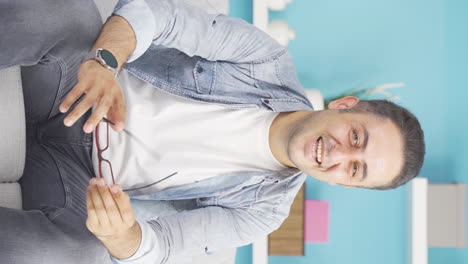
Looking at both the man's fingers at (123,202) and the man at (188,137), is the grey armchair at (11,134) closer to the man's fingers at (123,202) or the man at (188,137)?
the man at (188,137)

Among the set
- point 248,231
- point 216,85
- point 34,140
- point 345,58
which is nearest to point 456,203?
point 345,58

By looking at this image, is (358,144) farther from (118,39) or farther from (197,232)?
(118,39)

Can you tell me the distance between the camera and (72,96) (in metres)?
0.94

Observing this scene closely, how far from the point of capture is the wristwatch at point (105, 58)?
1.04m

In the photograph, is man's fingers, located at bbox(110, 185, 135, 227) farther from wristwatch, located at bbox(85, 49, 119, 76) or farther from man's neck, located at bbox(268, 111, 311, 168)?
man's neck, located at bbox(268, 111, 311, 168)

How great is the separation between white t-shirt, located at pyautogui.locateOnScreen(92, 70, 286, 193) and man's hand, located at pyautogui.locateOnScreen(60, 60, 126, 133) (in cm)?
30

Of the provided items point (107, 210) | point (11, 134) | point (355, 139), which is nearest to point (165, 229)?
point (107, 210)

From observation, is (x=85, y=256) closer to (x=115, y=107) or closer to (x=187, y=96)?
(x=115, y=107)

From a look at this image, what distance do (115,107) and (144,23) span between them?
26cm

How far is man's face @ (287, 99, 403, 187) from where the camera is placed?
1273 mm

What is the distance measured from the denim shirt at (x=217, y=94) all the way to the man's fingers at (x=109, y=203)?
0.23 metres

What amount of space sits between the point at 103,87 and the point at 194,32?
37 cm

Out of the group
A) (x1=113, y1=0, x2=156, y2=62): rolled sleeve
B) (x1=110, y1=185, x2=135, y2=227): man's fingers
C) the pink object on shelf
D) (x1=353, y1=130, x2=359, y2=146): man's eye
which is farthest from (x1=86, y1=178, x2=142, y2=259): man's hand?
the pink object on shelf

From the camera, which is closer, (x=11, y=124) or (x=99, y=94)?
(x=99, y=94)
